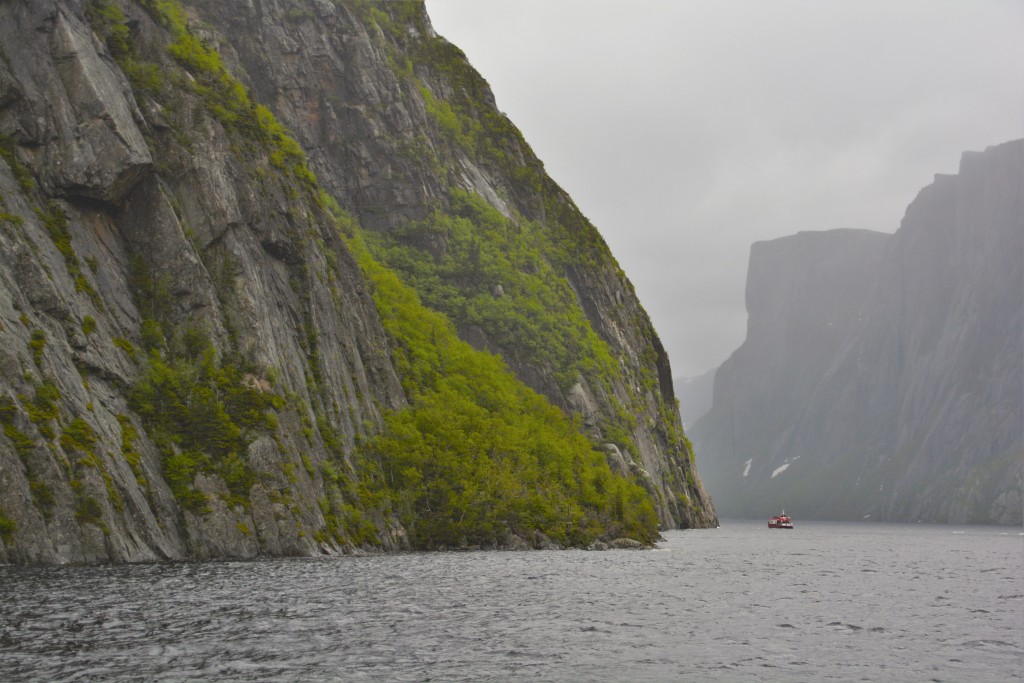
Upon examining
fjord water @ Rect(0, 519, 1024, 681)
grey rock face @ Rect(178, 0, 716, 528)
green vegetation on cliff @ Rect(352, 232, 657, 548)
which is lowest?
fjord water @ Rect(0, 519, 1024, 681)

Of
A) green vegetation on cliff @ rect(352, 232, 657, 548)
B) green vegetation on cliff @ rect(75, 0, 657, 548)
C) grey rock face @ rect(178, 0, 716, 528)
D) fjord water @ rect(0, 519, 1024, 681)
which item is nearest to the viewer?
fjord water @ rect(0, 519, 1024, 681)

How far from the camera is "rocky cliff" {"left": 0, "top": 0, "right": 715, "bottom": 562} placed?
60719 mm

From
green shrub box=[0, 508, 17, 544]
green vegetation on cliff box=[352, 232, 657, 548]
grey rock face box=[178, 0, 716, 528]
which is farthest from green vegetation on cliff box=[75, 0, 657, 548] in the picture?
green shrub box=[0, 508, 17, 544]

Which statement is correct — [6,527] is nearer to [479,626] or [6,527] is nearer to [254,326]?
[479,626]

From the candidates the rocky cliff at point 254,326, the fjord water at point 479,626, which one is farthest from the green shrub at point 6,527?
the fjord water at point 479,626

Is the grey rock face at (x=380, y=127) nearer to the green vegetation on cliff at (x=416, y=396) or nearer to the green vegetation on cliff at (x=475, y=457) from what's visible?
the green vegetation on cliff at (x=416, y=396)

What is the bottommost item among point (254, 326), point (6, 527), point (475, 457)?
point (6, 527)

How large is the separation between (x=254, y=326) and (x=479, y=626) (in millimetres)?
47060

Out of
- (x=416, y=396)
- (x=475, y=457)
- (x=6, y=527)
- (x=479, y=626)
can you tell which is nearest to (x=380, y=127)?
(x=416, y=396)

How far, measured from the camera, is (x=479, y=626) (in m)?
38.4

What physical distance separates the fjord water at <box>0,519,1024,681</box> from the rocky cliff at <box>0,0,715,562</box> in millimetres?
8275

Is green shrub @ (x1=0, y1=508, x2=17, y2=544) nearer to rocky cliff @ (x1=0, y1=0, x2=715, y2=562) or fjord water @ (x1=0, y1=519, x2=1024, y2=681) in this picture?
rocky cliff @ (x1=0, y1=0, x2=715, y2=562)

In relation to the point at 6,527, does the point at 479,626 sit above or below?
below

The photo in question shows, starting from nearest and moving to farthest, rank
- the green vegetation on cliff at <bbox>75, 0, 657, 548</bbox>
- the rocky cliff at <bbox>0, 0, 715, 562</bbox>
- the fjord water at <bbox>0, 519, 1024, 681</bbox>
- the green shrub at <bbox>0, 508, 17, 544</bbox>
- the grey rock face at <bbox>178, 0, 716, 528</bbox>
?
the fjord water at <bbox>0, 519, 1024, 681</bbox> → the green shrub at <bbox>0, 508, 17, 544</bbox> → the rocky cliff at <bbox>0, 0, 715, 562</bbox> → the green vegetation on cliff at <bbox>75, 0, 657, 548</bbox> → the grey rock face at <bbox>178, 0, 716, 528</bbox>
